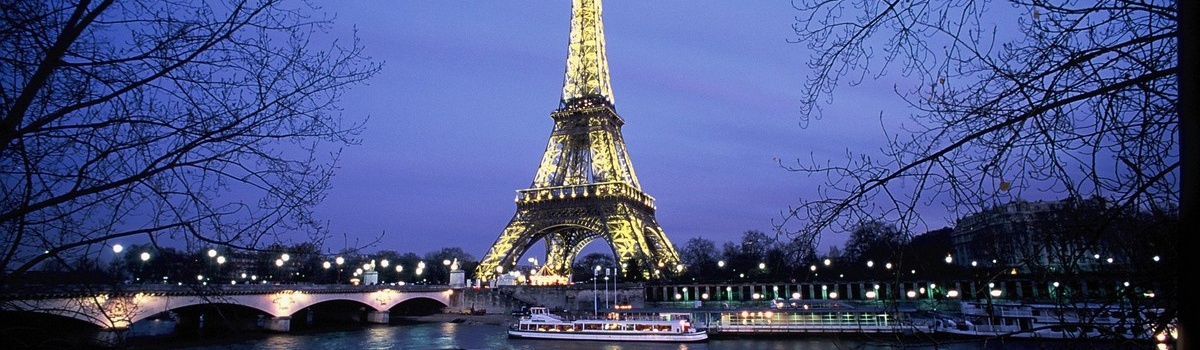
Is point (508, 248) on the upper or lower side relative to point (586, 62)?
lower

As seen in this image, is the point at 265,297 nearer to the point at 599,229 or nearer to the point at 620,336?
the point at 620,336

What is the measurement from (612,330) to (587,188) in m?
17.4

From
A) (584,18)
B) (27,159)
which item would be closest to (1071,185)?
(27,159)

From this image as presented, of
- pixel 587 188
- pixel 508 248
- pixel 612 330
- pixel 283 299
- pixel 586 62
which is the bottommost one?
pixel 612 330

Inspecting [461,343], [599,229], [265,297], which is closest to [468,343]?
[461,343]

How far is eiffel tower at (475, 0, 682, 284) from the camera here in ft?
156

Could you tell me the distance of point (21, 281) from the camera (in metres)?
3.26

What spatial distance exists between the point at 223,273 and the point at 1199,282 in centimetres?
503

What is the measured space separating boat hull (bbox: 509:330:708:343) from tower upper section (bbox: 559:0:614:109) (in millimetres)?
23352

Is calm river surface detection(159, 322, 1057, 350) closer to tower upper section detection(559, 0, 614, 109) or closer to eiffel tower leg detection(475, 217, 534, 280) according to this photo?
eiffel tower leg detection(475, 217, 534, 280)

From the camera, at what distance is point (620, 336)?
32.6 meters

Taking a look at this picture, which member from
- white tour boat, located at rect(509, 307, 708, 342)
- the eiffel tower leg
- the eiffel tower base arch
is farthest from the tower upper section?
white tour boat, located at rect(509, 307, 708, 342)

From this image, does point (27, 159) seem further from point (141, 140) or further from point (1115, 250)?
point (1115, 250)

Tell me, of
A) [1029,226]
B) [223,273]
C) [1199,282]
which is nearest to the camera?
[1199,282]
